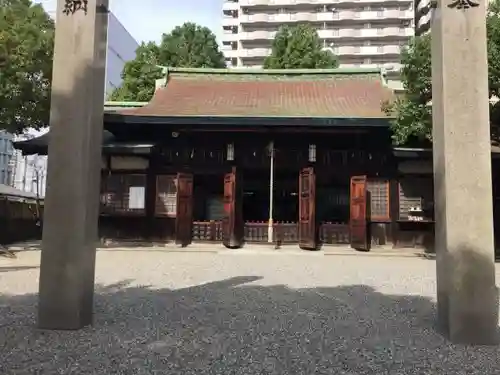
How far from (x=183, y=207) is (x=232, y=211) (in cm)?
156

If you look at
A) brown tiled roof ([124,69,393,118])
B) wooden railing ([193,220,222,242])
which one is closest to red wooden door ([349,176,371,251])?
brown tiled roof ([124,69,393,118])

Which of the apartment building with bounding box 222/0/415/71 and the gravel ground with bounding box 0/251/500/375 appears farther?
the apartment building with bounding box 222/0/415/71

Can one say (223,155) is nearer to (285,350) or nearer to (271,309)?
(271,309)

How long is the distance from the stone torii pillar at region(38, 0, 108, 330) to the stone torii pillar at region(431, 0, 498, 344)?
368 cm

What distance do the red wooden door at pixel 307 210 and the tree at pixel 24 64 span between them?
7.59 meters

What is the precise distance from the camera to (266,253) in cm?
1369

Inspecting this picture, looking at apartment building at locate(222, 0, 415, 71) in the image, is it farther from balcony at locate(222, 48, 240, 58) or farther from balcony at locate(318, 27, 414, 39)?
balcony at locate(222, 48, 240, 58)

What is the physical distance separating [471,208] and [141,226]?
12183mm

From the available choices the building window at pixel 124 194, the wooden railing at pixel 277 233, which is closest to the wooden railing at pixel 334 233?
the wooden railing at pixel 277 233

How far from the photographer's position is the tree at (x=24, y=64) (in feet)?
37.6

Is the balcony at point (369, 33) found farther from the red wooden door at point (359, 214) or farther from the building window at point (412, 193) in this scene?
the red wooden door at point (359, 214)

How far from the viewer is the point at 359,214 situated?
564 inches

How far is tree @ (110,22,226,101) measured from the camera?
83.5ft

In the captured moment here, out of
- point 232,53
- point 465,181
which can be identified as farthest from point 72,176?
point 232,53
